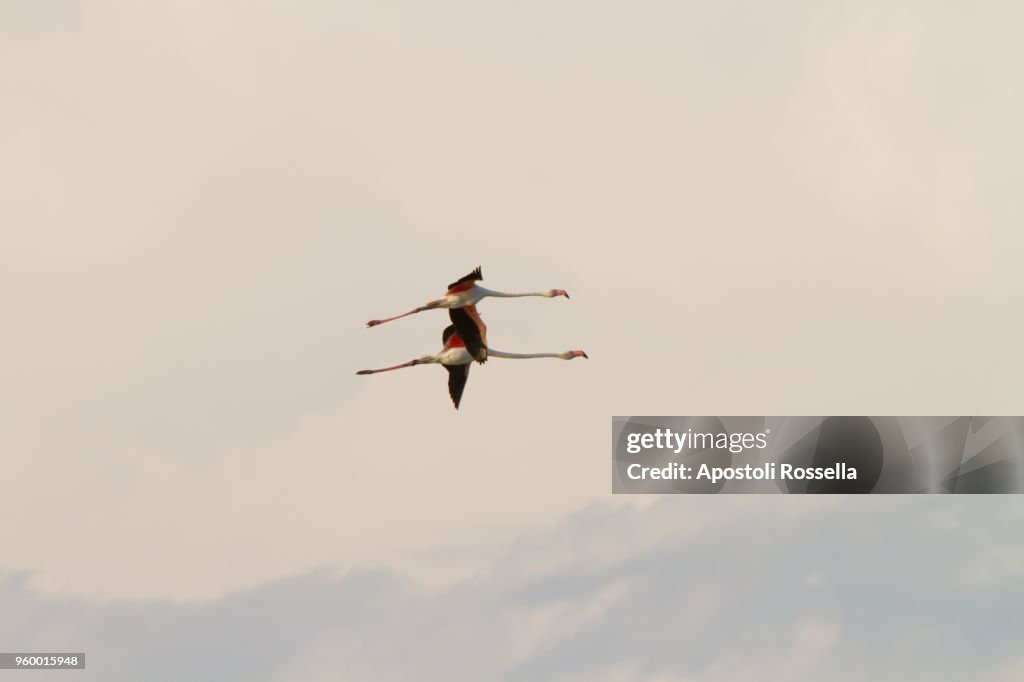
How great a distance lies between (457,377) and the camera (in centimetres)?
12438

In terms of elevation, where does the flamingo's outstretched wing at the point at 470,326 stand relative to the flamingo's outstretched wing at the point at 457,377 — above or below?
above

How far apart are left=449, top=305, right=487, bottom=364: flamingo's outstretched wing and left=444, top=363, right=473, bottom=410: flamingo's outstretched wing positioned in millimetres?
6865

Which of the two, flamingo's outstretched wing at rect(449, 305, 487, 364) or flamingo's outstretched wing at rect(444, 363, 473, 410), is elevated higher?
flamingo's outstretched wing at rect(449, 305, 487, 364)

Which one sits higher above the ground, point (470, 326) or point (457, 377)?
point (470, 326)

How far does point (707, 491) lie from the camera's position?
454 feet

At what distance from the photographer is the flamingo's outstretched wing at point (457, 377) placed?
12381 centimetres

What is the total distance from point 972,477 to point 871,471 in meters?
7.18

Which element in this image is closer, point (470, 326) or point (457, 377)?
point (470, 326)

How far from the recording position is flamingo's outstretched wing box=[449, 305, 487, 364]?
116250mm

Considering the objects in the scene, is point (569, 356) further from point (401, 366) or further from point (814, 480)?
point (814, 480)

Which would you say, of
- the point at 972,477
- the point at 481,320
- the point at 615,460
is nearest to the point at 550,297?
the point at 481,320

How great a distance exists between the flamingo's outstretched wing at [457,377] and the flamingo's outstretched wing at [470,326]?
6.86 m

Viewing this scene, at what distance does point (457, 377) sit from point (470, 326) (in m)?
8.44

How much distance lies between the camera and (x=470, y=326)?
11638cm
